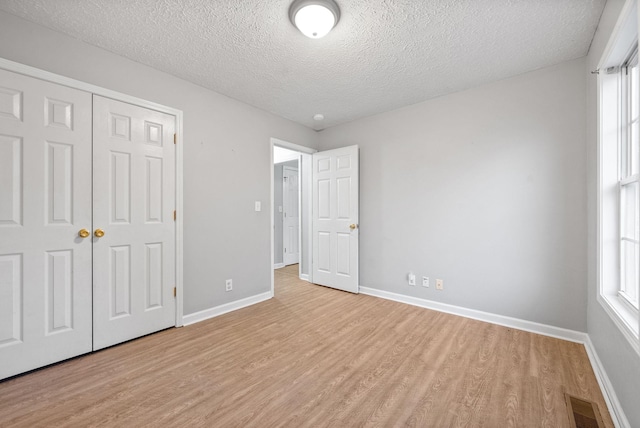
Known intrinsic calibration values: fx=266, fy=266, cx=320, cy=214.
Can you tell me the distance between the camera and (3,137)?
5.86 feet

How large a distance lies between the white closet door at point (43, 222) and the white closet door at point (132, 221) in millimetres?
88

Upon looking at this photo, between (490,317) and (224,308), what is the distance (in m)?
2.87

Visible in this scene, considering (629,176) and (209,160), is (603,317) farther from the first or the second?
(209,160)

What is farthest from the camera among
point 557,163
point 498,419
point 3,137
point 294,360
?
point 557,163

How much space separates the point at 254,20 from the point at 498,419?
2.93 metres

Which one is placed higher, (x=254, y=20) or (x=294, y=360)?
(x=254, y=20)

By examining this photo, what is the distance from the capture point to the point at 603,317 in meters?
1.80

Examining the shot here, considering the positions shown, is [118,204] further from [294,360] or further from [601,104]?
[601,104]

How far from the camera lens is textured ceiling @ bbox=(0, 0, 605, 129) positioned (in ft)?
5.82

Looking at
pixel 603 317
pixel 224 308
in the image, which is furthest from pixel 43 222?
pixel 603 317

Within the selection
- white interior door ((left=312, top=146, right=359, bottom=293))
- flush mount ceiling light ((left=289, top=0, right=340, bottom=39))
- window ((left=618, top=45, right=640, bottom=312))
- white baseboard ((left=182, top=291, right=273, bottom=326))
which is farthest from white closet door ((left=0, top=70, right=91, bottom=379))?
window ((left=618, top=45, right=640, bottom=312))

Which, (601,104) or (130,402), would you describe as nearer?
(130,402)

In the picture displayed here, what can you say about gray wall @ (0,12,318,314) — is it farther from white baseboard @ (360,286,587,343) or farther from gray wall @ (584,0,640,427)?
gray wall @ (584,0,640,427)

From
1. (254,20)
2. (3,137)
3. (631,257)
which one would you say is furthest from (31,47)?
(631,257)
